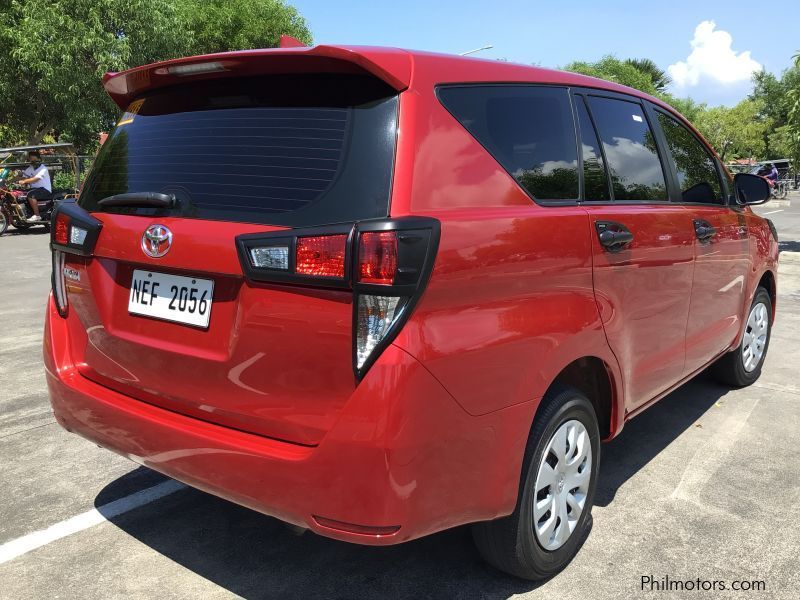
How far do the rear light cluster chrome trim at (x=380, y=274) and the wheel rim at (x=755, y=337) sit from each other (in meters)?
3.62

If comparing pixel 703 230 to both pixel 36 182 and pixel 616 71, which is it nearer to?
pixel 36 182

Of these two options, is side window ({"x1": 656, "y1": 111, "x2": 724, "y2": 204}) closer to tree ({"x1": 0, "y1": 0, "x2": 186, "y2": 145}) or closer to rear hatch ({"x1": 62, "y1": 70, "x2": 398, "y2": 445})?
rear hatch ({"x1": 62, "y1": 70, "x2": 398, "y2": 445})

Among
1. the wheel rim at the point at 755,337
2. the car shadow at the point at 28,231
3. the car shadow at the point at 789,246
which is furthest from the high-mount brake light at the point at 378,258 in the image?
the car shadow at the point at 28,231

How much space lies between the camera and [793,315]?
756 centimetres

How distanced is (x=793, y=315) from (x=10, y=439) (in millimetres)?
7451

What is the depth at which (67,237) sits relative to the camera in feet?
8.64

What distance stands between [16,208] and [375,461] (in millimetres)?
16503

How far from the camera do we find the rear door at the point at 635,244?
9.15 ft

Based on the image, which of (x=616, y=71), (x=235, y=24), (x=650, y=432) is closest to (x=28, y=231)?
(x=235, y=24)

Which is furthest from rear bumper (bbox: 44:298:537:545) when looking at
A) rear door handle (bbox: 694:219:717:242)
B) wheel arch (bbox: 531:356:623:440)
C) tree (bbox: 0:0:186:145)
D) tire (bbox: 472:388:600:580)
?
tree (bbox: 0:0:186:145)

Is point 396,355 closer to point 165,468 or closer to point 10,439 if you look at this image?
point 165,468

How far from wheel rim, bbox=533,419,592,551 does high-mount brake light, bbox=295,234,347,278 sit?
3.49ft

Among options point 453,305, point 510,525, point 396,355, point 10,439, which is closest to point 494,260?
point 453,305

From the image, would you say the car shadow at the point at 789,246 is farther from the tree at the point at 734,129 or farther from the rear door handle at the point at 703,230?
the tree at the point at 734,129
